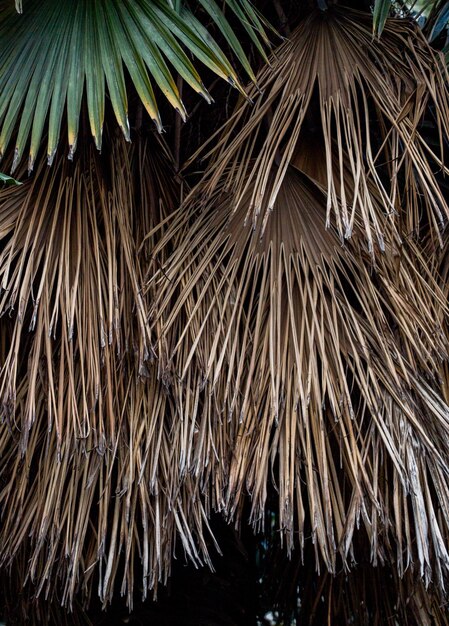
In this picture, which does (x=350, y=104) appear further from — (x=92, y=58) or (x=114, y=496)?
(x=114, y=496)

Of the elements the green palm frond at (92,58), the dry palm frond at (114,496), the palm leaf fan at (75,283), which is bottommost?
the dry palm frond at (114,496)

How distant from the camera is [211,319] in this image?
70.4 inches

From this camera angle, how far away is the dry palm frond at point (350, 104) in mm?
Answer: 1751

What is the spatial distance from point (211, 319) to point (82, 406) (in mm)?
357

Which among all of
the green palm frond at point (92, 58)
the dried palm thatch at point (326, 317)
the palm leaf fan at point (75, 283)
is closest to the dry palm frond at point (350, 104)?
the dried palm thatch at point (326, 317)

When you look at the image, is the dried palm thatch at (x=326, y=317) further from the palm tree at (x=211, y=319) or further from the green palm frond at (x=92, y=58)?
the green palm frond at (x=92, y=58)

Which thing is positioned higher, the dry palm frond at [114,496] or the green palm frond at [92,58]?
the green palm frond at [92,58]

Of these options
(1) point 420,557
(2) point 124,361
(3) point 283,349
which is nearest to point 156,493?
(2) point 124,361

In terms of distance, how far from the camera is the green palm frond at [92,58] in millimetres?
1649

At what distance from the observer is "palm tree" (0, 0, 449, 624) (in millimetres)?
1654

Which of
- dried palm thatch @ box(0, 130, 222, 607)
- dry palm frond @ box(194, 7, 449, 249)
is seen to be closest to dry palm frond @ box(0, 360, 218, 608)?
dried palm thatch @ box(0, 130, 222, 607)

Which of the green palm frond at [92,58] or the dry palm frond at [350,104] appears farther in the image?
the dry palm frond at [350,104]

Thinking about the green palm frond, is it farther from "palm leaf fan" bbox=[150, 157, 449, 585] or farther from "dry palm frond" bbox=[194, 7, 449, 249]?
"palm leaf fan" bbox=[150, 157, 449, 585]

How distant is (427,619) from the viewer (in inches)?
75.6
